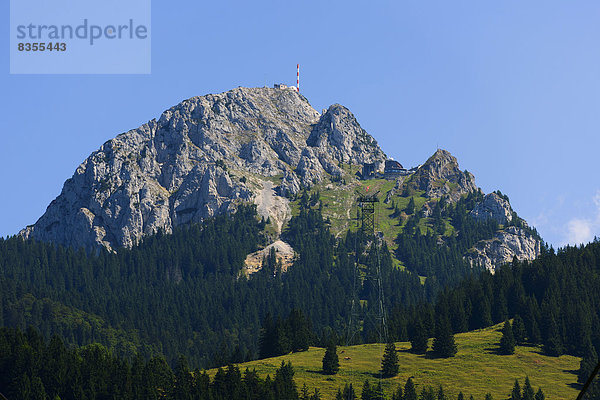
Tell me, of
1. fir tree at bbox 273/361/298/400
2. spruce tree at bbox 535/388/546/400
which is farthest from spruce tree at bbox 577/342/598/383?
fir tree at bbox 273/361/298/400

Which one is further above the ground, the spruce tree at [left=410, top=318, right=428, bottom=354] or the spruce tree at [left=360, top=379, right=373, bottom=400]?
the spruce tree at [left=410, top=318, right=428, bottom=354]

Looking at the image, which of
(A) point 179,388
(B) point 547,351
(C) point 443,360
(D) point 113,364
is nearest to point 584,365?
(B) point 547,351

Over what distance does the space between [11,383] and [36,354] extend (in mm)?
8267

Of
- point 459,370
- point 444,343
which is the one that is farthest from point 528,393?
point 444,343

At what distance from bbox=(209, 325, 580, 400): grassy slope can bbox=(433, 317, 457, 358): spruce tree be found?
7.54 ft

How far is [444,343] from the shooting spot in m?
188

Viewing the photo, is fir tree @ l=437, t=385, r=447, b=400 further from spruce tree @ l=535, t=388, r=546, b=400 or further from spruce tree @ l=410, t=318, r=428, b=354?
spruce tree @ l=410, t=318, r=428, b=354

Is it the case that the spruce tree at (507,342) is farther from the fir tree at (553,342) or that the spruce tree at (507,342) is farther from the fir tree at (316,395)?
the fir tree at (316,395)

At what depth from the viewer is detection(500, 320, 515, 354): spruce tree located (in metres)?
188

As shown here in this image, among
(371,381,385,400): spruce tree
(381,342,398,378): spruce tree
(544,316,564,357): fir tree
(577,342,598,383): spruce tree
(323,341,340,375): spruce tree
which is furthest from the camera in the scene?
(544,316,564,357): fir tree

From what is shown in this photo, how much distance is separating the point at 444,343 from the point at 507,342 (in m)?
15.6

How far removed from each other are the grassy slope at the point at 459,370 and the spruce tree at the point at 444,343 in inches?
90.5

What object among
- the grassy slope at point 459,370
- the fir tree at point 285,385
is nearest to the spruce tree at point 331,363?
the grassy slope at point 459,370

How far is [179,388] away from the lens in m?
150
